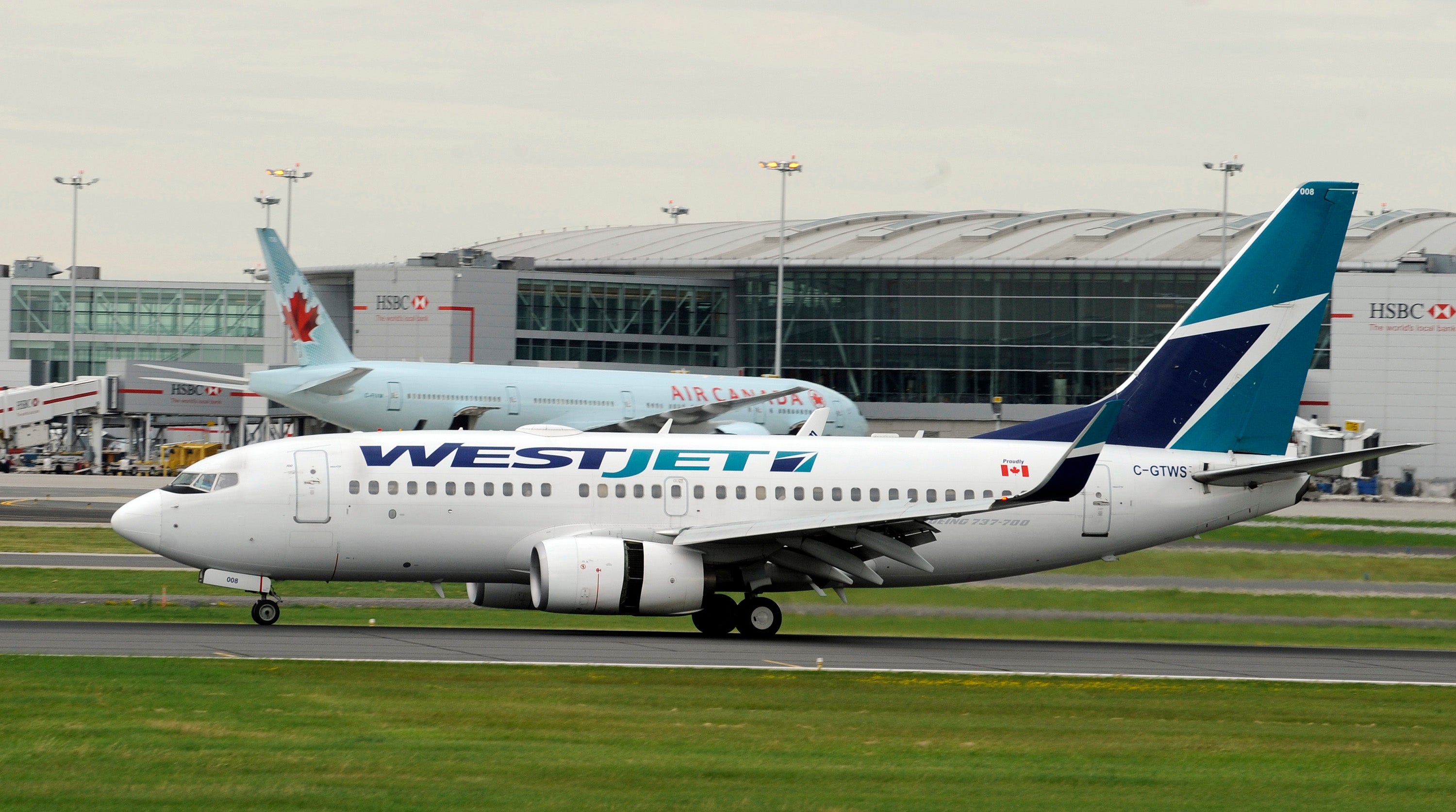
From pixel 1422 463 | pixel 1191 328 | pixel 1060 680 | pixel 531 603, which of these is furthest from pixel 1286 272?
pixel 1422 463

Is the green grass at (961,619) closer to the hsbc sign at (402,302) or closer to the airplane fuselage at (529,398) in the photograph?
the airplane fuselage at (529,398)

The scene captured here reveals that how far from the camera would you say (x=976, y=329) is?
110500 millimetres

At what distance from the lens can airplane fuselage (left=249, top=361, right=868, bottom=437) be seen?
212 feet

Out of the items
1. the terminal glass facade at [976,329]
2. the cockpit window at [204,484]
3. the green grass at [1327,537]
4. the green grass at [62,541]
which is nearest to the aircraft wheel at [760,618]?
the cockpit window at [204,484]

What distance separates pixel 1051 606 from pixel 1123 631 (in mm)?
1438

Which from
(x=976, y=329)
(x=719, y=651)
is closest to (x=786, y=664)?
(x=719, y=651)

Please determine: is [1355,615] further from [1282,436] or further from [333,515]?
[333,515]

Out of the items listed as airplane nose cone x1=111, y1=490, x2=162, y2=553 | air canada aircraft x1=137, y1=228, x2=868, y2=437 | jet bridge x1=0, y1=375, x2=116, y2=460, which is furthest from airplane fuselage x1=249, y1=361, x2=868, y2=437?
airplane nose cone x1=111, y1=490, x2=162, y2=553

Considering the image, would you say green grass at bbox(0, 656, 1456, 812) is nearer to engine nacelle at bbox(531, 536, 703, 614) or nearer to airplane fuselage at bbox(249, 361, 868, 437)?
engine nacelle at bbox(531, 536, 703, 614)

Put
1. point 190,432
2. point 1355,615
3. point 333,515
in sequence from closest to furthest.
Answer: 1. point 333,515
2. point 1355,615
3. point 190,432

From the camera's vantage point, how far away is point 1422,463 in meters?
95.0

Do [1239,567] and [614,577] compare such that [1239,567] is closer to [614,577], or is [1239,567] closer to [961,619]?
[961,619]

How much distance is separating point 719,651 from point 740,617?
8.91ft

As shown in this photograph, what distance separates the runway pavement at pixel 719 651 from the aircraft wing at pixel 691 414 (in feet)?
117
